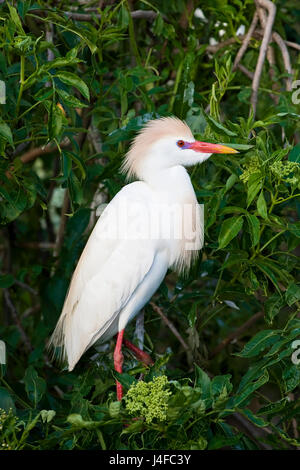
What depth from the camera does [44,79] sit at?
5.44ft

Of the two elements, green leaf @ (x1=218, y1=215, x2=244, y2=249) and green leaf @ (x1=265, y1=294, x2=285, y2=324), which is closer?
green leaf @ (x1=218, y1=215, x2=244, y2=249)

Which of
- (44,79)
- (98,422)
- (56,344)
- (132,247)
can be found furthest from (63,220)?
(98,422)

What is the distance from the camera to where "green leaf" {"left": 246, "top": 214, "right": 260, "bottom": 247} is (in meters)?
1.71

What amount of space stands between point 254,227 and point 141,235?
364 mm

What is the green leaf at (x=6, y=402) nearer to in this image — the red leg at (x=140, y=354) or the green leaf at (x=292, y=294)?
the red leg at (x=140, y=354)

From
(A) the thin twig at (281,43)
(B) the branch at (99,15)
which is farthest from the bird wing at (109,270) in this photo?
(A) the thin twig at (281,43)

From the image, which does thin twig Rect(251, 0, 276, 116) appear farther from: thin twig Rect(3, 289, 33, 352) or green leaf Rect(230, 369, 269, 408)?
thin twig Rect(3, 289, 33, 352)

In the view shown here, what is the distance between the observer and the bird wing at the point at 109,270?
196 cm

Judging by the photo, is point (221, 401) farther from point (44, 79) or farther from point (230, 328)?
point (230, 328)

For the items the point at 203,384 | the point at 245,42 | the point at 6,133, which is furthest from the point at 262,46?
the point at 203,384

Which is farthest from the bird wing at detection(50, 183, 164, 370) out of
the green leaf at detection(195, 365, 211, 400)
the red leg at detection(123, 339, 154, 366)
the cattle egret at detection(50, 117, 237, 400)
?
the green leaf at detection(195, 365, 211, 400)

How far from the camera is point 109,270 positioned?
2008mm

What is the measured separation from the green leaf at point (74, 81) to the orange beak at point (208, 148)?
0.35 meters

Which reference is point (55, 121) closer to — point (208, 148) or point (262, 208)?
point (208, 148)
